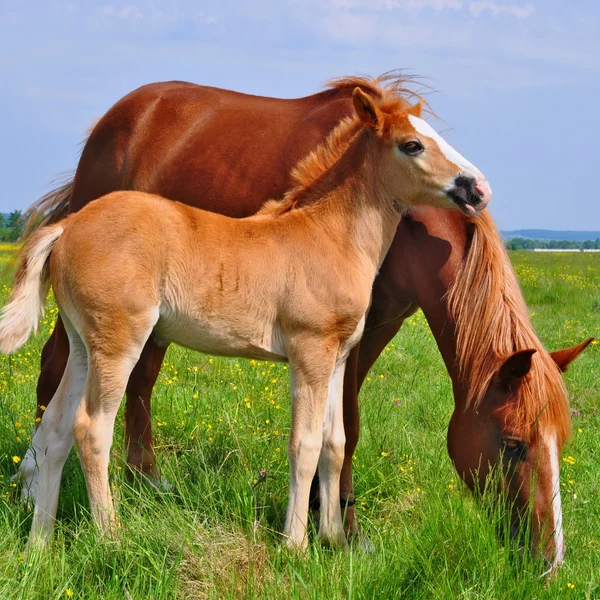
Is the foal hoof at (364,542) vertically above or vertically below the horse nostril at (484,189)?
below

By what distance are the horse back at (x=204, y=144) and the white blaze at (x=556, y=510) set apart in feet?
5.99

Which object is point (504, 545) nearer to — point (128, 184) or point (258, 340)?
point (258, 340)

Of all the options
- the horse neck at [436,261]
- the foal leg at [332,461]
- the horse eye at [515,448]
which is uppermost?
the horse neck at [436,261]

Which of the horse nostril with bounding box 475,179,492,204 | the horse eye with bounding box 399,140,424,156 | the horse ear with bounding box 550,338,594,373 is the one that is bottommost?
A: the horse ear with bounding box 550,338,594,373

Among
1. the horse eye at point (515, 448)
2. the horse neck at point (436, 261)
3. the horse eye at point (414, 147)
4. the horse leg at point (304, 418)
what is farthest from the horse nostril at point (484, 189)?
the horse eye at point (515, 448)

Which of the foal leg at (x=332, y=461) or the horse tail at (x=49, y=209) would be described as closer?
the foal leg at (x=332, y=461)

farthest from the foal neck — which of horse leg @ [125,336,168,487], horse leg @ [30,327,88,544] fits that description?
horse leg @ [125,336,168,487]

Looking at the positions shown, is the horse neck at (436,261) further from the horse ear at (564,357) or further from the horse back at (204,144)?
the horse back at (204,144)

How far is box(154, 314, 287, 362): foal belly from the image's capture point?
330 centimetres

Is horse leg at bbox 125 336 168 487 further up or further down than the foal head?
further down

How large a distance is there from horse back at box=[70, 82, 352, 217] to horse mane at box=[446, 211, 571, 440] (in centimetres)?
105

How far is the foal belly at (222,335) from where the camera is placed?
3.30 meters

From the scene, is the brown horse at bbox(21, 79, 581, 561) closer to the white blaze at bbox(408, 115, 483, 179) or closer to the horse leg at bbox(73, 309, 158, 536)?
the white blaze at bbox(408, 115, 483, 179)

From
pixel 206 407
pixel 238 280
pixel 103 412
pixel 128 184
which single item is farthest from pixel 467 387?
pixel 128 184
